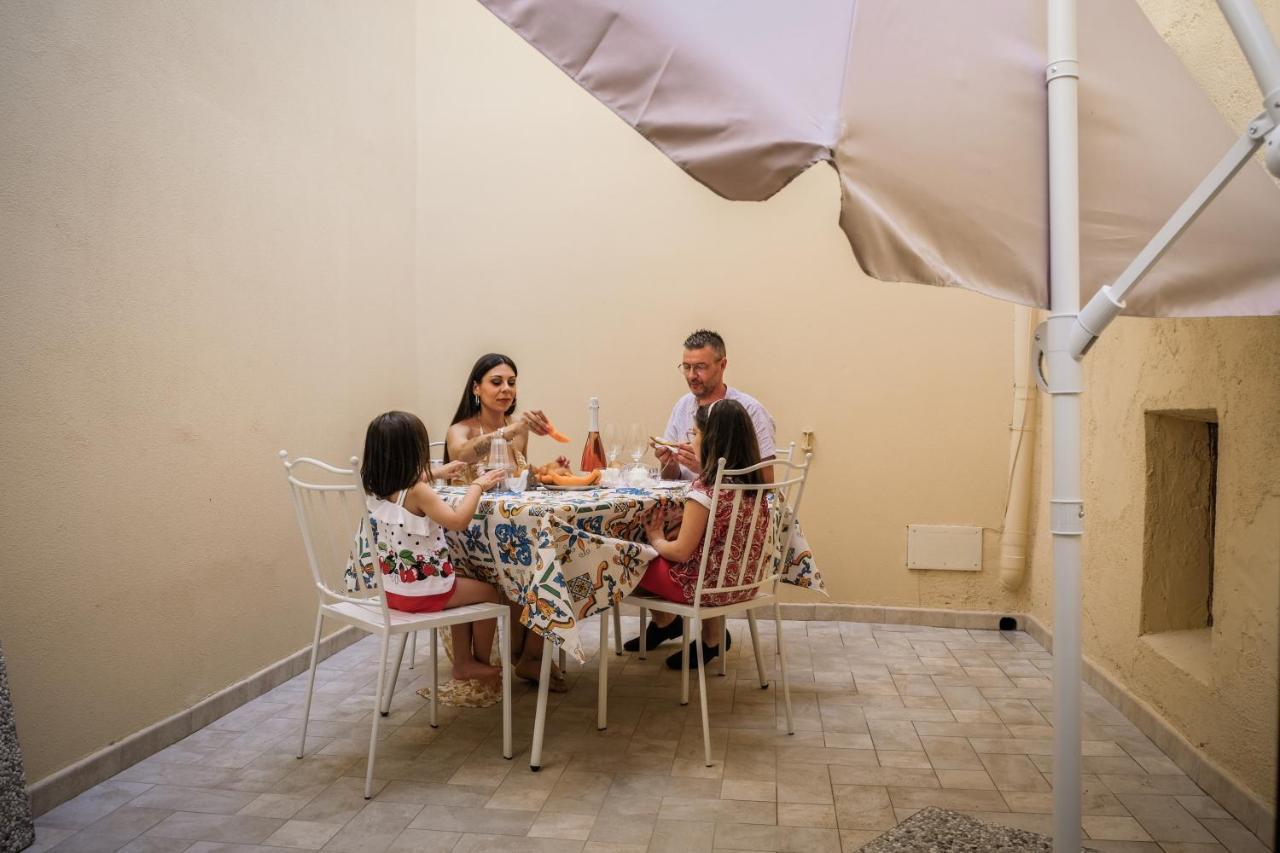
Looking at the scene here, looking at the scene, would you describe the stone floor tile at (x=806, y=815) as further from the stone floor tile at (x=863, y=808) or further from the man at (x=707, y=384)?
the man at (x=707, y=384)

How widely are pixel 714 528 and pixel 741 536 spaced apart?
0.33ft

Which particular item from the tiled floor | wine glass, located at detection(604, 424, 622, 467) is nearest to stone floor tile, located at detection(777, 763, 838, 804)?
the tiled floor

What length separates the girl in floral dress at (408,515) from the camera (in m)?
2.63

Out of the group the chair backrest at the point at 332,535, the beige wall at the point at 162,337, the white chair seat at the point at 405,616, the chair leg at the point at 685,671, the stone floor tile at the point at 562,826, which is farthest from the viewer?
the chair leg at the point at 685,671

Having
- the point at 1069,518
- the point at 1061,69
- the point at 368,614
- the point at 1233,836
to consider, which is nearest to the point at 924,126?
the point at 1061,69

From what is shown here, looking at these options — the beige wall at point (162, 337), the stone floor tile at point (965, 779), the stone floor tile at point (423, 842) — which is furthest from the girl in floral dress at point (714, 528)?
the beige wall at point (162, 337)

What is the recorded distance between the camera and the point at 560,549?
265 cm

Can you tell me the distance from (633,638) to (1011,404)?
206 cm

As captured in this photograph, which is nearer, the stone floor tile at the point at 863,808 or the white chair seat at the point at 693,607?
the stone floor tile at the point at 863,808

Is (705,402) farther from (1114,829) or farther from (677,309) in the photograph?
(1114,829)

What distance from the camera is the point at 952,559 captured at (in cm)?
436

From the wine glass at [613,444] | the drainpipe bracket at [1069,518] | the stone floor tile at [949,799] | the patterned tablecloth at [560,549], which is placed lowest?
the stone floor tile at [949,799]

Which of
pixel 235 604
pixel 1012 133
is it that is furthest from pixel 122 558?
pixel 1012 133

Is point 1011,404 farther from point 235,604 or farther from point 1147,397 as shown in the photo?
point 235,604
